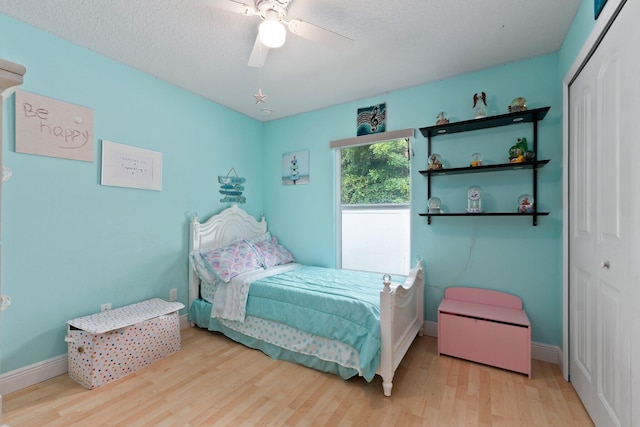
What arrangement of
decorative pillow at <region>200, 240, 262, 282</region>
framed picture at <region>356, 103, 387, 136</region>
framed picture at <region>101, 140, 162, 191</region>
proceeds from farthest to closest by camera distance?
framed picture at <region>356, 103, 387, 136</region>, decorative pillow at <region>200, 240, 262, 282</region>, framed picture at <region>101, 140, 162, 191</region>

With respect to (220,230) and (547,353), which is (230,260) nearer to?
(220,230)

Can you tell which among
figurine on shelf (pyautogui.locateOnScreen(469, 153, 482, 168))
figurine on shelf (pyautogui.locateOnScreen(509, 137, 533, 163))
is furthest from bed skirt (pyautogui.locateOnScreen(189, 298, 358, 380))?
figurine on shelf (pyautogui.locateOnScreen(509, 137, 533, 163))

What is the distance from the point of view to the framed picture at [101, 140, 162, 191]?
2387 mm

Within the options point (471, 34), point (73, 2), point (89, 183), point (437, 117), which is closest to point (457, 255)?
point (437, 117)

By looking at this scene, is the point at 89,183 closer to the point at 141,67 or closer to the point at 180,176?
the point at 180,176

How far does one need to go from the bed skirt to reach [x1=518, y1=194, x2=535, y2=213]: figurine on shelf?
1.77 metres

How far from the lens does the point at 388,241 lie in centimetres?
312

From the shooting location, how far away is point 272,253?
132 inches

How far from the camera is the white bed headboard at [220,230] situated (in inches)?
118

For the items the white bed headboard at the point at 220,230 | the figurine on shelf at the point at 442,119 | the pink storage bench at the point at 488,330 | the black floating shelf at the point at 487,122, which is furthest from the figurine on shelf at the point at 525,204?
the white bed headboard at the point at 220,230

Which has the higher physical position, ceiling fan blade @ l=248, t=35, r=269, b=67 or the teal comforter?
ceiling fan blade @ l=248, t=35, r=269, b=67

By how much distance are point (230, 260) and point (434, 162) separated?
210 centimetres

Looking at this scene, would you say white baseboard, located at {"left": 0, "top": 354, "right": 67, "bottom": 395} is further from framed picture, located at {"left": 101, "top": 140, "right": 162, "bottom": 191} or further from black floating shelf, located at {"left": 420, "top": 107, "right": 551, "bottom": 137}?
black floating shelf, located at {"left": 420, "top": 107, "right": 551, "bottom": 137}

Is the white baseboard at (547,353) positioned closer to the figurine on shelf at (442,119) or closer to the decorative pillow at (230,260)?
the figurine on shelf at (442,119)
